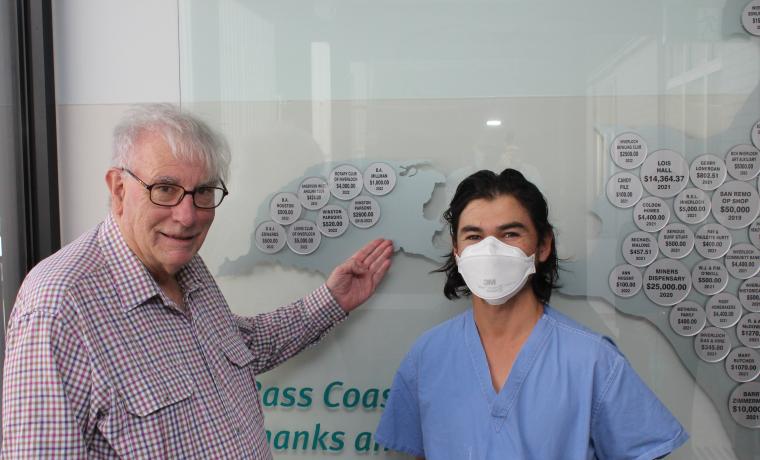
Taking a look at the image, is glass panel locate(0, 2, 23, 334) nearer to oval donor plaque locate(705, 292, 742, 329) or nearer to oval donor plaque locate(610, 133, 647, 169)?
oval donor plaque locate(610, 133, 647, 169)

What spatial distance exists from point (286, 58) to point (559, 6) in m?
0.72

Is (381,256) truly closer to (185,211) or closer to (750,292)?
(185,211)

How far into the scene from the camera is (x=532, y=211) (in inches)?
48.5

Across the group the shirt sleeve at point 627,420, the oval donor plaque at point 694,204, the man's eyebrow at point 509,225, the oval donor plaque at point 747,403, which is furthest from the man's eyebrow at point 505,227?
the oval donor plaque at point 747,403

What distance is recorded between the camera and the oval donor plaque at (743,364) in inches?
59.2

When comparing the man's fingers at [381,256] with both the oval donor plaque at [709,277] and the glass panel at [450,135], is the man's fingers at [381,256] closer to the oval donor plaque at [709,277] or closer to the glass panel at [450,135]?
the glass panel at [450,135]

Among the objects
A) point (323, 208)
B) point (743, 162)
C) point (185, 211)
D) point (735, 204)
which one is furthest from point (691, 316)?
point (185, 211)

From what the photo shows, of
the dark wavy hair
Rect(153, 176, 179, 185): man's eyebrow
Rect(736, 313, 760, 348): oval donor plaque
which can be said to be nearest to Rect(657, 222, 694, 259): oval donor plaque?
Rect(736, 313, 760, 348): oval donor plaque

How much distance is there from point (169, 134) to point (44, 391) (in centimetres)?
46

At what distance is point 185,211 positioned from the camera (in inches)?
41.9

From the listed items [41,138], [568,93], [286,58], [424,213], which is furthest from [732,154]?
[41,138]

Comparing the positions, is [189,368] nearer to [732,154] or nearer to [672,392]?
[672,392]

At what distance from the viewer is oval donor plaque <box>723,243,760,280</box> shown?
1.50 m

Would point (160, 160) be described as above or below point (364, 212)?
above
